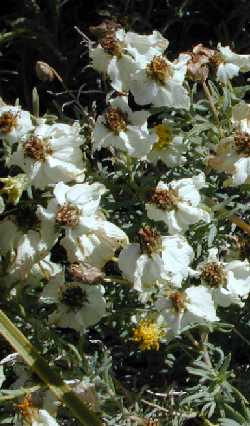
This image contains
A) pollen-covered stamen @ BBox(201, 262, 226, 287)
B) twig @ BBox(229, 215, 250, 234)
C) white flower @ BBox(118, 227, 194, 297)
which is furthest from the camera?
twig @ BBox(229, 215, 250, 234)

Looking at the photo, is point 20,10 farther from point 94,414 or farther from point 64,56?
point 94,414

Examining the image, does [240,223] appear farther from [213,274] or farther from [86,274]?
[86,274]

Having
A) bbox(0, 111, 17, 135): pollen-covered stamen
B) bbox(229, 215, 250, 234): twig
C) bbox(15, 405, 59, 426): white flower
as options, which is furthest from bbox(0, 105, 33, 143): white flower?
bbox(15, 405, 59, 426): white flower

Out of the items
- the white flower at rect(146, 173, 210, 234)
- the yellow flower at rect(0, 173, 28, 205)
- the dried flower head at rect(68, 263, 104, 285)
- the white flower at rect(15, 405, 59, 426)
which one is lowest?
the white flower at rect(15, 405, 59, 426)

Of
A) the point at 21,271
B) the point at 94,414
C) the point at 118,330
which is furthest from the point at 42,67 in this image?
the point at 94,414

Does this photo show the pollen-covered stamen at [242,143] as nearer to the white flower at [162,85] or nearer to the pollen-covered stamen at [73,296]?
the white flower at [162,85]

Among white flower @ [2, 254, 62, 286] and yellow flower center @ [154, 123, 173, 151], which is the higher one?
yellow flower center @ [154, 123, 173, 151]

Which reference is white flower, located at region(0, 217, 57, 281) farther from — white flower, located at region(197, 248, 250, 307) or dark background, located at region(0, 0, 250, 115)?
dark background, located at region(0, 0, 250, 115)

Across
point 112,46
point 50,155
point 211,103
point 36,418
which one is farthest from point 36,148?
point 36,418
